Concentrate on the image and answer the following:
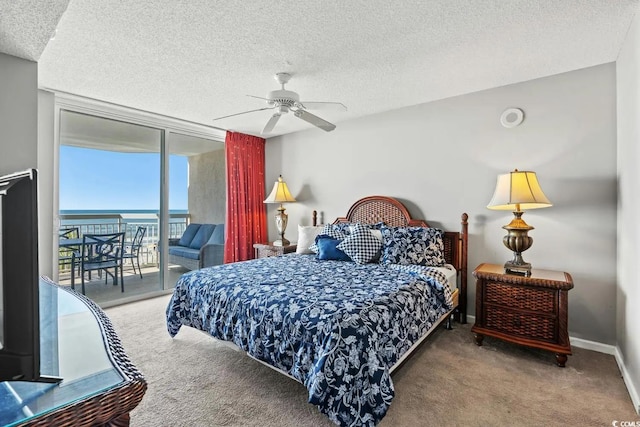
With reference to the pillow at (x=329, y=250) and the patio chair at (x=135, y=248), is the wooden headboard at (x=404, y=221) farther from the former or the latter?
the patio chair at (x=135, y=248)

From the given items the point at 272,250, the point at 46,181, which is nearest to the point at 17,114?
the point at 46,181

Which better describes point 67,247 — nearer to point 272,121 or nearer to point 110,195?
point 110,195

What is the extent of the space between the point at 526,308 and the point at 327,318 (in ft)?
5.90

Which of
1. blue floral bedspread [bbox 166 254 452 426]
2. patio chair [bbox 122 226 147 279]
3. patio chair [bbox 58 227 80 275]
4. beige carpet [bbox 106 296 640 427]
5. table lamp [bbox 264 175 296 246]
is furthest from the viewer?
table lamp [bbox 264 175 296 246]

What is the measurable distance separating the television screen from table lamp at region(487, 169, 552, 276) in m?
2.94

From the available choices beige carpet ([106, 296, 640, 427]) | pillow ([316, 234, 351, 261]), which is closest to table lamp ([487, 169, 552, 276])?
beige carpet ([106, 296, 640, 427])

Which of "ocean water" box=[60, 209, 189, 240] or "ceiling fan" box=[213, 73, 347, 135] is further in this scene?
"ocean water" box=[60, 209, 189, 240]

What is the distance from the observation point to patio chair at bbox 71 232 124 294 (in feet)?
12.4

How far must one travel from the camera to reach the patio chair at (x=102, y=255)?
379cm

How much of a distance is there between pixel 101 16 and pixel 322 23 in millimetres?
1410

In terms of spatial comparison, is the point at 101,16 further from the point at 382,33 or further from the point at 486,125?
the point at 486,125

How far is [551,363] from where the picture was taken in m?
2.42

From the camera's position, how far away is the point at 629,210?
2172mm

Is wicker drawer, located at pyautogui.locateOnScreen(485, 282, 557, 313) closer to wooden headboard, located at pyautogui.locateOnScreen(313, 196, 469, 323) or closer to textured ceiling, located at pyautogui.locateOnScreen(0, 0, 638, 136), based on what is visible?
wooden headboard, located at pyautogui.locateOnScreen(313, 196, 469, 323)
